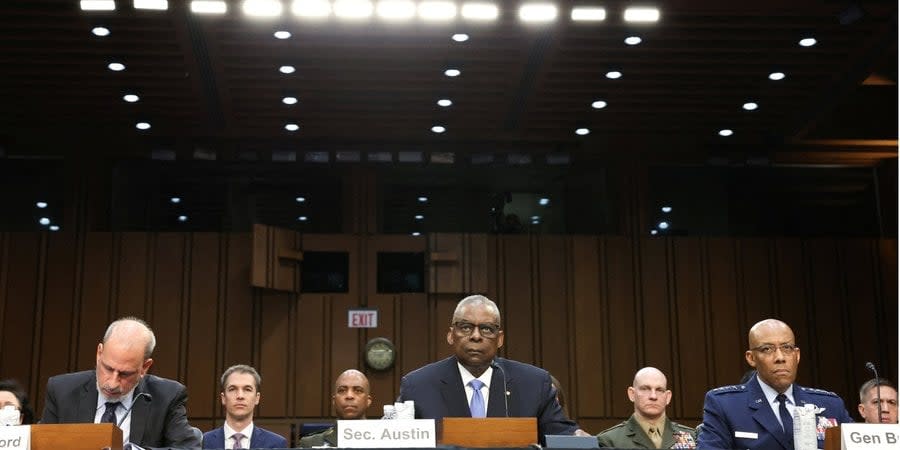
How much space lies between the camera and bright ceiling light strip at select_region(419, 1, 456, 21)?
10.0 meters

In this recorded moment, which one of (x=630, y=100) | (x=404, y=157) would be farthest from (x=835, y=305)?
(x=404, y=157)

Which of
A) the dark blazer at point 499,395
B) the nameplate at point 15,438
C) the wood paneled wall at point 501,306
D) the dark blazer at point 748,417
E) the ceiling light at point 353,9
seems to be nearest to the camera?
the nameplate at point 15,438

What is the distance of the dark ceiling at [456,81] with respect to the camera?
1030 centimetres

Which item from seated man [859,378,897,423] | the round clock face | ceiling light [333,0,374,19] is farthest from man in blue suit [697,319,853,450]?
the round clock face

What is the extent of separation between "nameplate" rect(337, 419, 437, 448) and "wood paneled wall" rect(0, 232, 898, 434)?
9.12 m

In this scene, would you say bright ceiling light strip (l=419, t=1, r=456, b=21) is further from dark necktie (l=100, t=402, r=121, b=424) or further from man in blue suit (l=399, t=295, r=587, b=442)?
dark necktie (l=100, t=402, r=121, b=424)

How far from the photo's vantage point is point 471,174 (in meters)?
14.3

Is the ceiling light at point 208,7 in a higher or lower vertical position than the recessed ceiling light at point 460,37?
higher

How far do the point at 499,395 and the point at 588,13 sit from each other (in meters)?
5.60

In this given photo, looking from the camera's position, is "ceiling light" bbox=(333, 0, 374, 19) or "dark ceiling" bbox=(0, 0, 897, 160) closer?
"ceiling light" bbox=(333, 0, 374, 19)

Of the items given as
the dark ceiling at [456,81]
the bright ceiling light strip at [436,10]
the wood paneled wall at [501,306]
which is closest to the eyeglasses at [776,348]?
the dark ceiling at [456,81]

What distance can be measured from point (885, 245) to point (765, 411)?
10.1 m

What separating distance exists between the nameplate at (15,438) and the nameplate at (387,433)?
119cm

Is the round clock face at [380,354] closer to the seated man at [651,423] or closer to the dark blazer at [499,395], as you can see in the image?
the seated man at [651,423]
